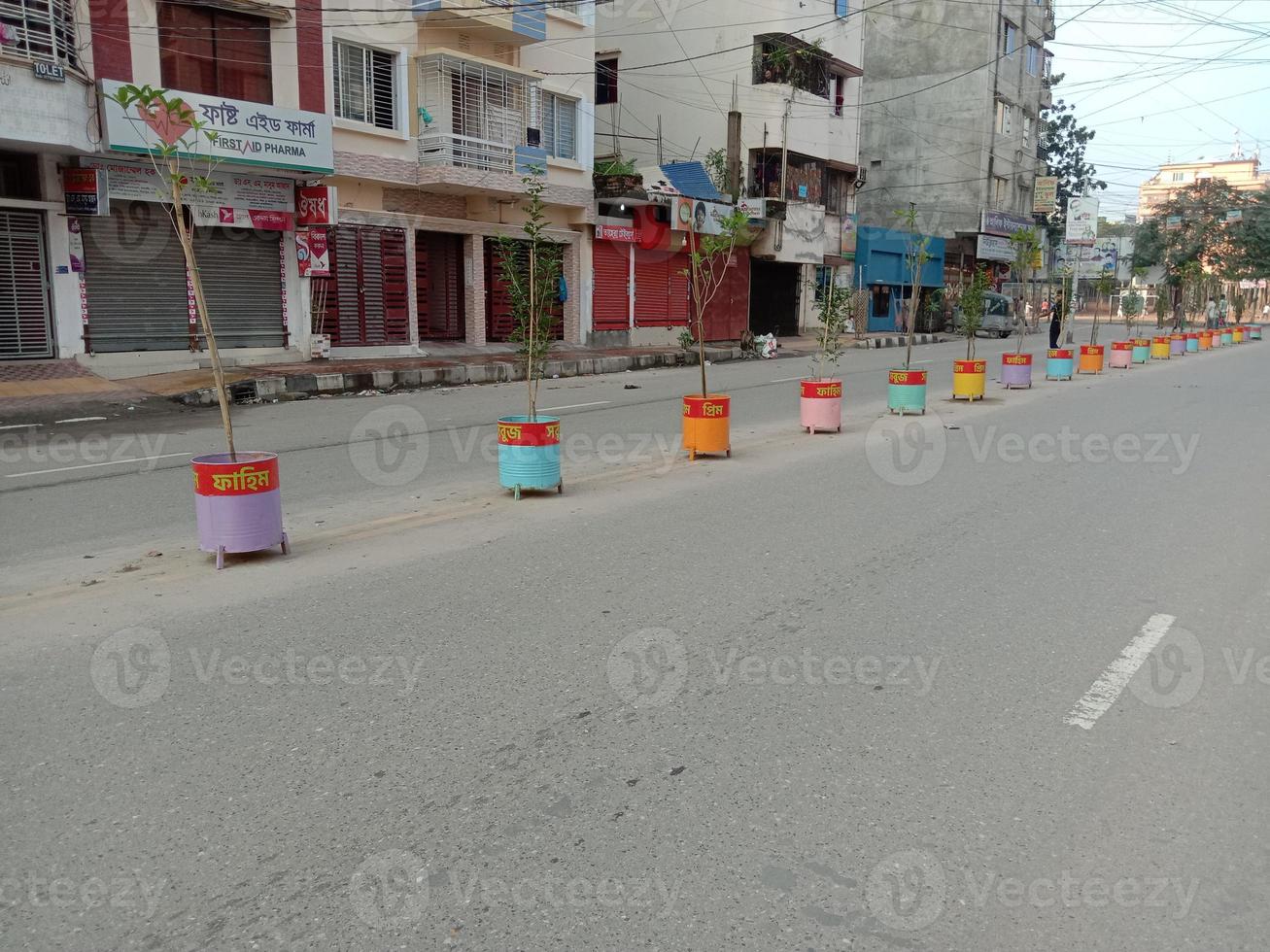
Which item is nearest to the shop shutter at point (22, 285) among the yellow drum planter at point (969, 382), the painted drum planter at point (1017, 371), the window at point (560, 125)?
the window at point (560, 125)

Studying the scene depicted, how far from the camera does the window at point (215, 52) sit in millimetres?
18641

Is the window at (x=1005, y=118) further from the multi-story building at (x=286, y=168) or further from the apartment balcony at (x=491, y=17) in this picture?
the apartment balcony at (x=491, y=17)

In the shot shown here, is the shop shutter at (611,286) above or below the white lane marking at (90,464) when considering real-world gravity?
above

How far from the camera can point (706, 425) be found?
10.8m

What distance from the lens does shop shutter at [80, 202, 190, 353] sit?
724 inches

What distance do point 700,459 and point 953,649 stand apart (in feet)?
19.6

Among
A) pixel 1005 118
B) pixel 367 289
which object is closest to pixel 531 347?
pixel 367 289

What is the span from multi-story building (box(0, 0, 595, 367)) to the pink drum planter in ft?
31.8

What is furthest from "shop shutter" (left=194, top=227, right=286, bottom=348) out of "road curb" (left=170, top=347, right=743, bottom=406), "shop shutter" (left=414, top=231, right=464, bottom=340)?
"shop shutter" (left=414, top=231, right=464, bottom=340)

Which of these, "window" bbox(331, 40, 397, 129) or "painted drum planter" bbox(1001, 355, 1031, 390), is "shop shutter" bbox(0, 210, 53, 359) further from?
"painted drum planter" bbox(1001, 355, 1031, 390)

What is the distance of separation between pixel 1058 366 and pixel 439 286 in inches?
596

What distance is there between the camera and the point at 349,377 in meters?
18.7

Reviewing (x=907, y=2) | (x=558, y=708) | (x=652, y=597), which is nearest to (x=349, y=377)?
(x=652, y=597)

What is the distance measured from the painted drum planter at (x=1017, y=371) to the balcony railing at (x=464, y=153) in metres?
12.6
